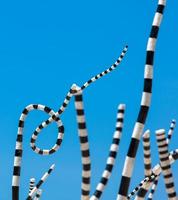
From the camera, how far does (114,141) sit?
2.93 metres

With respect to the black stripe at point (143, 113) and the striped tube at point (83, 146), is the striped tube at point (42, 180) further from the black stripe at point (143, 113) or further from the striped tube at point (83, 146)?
the black stripe at point (143, 113)

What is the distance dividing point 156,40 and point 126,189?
0.84 metres

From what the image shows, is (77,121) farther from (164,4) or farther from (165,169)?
(164,4)

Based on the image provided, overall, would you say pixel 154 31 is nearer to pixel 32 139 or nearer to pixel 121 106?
pixel 121 106

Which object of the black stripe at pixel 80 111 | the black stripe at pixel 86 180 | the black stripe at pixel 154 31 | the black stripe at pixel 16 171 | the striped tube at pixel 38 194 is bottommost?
the striped tube at pixel 38 194

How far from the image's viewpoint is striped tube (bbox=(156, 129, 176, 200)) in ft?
8.68

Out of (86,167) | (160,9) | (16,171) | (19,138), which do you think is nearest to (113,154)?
(86,167)

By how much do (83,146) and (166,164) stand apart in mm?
441

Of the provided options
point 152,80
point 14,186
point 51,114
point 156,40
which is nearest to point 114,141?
point 152,80

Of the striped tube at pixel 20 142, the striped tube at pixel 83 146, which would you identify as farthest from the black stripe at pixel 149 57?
the striped tube at pixel 20 142

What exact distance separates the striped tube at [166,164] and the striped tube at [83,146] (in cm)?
38

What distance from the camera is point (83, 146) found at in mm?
2744

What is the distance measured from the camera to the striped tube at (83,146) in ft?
8.69

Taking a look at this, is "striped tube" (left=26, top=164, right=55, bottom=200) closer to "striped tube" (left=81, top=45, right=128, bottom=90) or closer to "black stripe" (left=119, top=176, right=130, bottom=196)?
"black stripe" (left=119, top=176, right=130, bottom=196)
